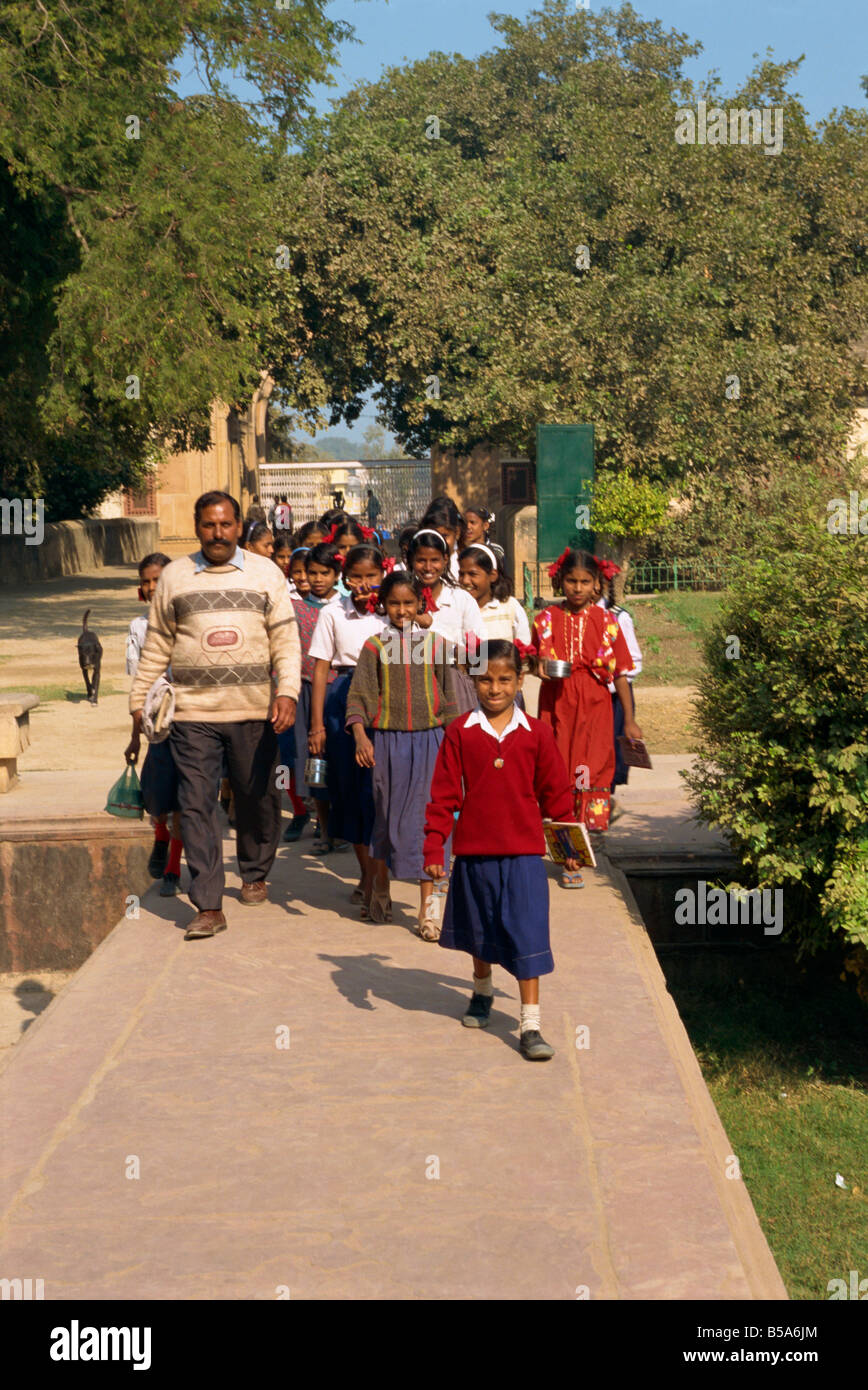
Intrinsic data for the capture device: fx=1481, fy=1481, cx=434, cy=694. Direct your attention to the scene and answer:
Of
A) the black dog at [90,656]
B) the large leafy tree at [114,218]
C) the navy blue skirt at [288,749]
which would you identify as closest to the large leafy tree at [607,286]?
the large leafy tree at [114,218]

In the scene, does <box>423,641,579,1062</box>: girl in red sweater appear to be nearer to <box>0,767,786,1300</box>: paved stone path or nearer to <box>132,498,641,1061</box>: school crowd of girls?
<box>132,498,641,1061</box>: school crowd of girls

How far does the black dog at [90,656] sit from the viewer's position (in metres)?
14.3

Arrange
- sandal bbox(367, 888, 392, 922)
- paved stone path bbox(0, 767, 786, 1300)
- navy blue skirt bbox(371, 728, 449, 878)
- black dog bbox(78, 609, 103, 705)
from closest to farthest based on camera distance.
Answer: paved stone path bbox(0, 767, 786, 1300) → navy blue skirt bbox(371, 728, 449, 878) → sandal bbox(367, 888, 392, 922) → black dog bbox(78, 609, 103, 705)

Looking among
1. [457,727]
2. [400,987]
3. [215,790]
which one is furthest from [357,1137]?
[215,790]

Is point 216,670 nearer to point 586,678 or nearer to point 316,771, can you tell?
point 316,771

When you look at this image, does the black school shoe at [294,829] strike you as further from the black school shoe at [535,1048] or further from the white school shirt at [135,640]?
the black school shoe at [535,1048]

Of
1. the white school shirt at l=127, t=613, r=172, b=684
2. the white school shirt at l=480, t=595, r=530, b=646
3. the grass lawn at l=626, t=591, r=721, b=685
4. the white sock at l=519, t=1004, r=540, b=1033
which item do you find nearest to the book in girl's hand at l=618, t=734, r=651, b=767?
the white school shirt at l=480, t=595, r=530, b=646

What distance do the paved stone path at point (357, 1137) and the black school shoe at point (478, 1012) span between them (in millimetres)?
58

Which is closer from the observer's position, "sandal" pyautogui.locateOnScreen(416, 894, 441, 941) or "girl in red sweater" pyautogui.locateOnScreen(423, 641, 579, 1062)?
"girl in red sweater" pyautogui.locateOnScreen(423, 641, 579, 1062)

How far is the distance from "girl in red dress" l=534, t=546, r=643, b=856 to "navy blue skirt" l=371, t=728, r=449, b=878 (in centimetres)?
124

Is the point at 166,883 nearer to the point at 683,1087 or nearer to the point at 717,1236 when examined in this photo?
the point at 683,1087

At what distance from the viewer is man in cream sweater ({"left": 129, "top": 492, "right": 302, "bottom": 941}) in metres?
6.53

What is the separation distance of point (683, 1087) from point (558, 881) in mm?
2820

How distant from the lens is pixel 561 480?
19.7m
